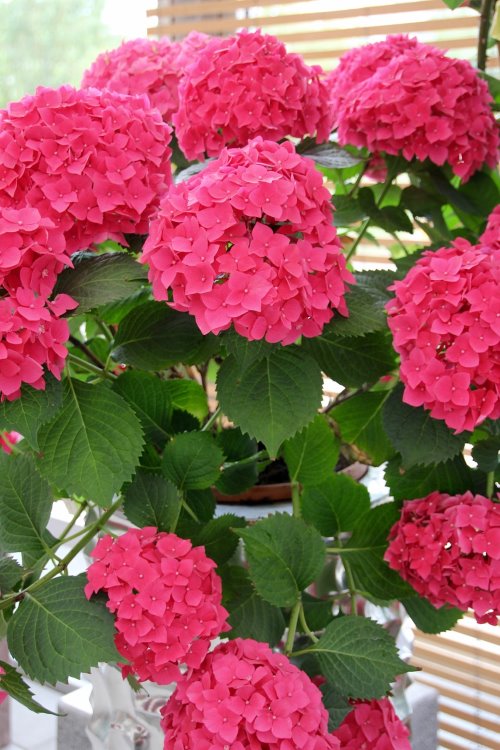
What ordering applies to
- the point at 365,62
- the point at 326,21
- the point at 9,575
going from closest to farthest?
1. the point at 9,575
2. the point at 365,62
3. the point at 326,21

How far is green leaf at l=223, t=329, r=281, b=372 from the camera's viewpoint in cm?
57

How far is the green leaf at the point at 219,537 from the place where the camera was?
0.66 metres

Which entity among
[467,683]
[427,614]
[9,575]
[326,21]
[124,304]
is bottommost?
[467,683]

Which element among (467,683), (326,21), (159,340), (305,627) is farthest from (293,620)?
(326,21)

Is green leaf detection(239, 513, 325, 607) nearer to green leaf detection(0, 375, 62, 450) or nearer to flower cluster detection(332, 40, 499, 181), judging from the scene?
green leaf detection(0, 375, 62, 450)

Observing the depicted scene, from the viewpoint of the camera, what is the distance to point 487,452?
0.66m

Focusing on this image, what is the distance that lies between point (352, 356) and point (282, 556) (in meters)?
0.16

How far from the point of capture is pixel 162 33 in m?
1.52

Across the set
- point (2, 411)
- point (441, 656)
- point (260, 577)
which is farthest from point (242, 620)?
point (441, 656)

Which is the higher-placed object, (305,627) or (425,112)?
(425,112)

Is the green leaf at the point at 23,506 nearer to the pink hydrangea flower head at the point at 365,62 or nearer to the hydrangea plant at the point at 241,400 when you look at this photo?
the hydrangea plant at the point at 241,400

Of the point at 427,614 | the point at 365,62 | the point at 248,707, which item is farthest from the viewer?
the point at 365,62

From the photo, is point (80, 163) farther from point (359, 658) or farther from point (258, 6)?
point (258, 6)

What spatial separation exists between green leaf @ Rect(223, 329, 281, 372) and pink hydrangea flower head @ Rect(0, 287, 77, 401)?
0.10m
